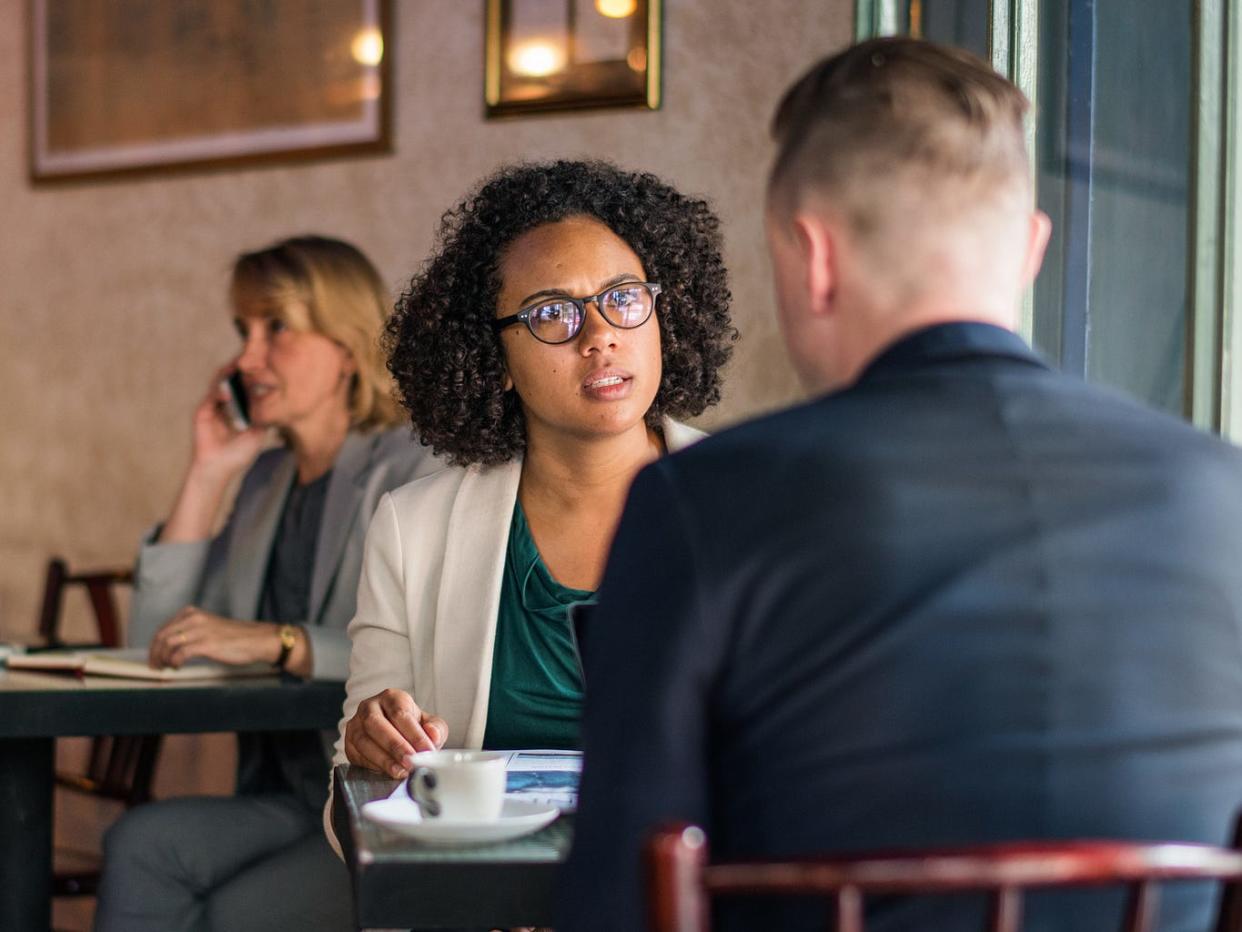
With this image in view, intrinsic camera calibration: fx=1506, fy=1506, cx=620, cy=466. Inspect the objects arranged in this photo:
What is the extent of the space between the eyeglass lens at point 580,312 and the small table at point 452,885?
94 cm

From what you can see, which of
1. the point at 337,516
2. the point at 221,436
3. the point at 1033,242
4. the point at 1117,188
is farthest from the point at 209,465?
the point at 1033,242

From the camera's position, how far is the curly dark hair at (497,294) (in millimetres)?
2219

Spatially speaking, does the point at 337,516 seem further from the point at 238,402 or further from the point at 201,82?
the point at 201,82

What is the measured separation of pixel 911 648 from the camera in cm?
88

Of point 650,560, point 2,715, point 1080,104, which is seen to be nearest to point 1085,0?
point 1080,104

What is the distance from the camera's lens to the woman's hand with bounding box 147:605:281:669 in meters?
2.50

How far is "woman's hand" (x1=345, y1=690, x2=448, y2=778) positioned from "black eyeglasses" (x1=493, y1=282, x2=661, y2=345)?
572 millimetres

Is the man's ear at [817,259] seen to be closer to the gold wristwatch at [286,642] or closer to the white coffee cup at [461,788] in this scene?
Result: the white coffee cup at [461,788]

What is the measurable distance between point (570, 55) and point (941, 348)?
285 centimetres

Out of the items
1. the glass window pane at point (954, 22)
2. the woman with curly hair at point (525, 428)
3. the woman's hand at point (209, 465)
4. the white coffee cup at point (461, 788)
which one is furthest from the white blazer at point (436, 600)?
the woman's hand at point (209, 465)

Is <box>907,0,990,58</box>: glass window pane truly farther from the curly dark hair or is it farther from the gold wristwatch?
the gold wristwatch

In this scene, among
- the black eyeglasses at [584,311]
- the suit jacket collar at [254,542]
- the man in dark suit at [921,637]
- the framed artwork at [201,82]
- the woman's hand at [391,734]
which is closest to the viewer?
the man in dark suit at [921,637]

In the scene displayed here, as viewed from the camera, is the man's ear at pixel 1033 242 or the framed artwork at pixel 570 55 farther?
the framed artwork at pixel 570 55

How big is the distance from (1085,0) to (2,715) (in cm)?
190
